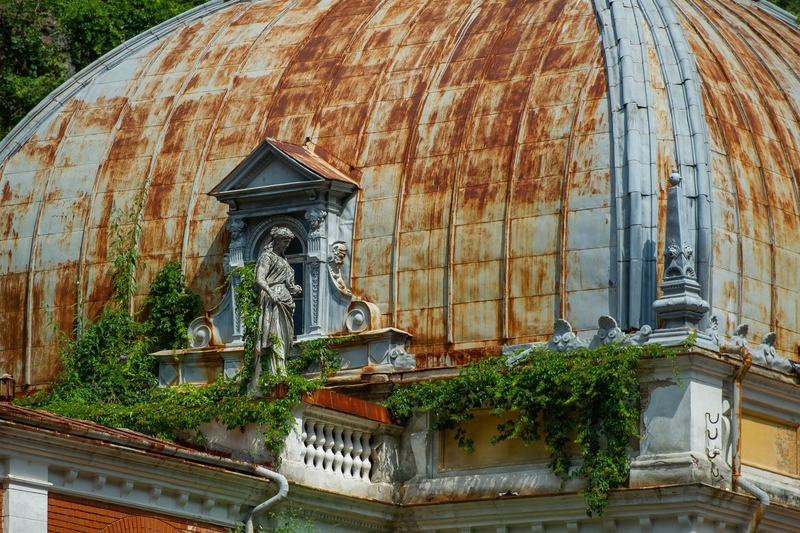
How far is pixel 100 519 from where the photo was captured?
2580cm

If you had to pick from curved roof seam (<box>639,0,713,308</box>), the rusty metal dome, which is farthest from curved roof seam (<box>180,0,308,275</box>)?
curved roof seam (<box>639,0,713,308</box>)

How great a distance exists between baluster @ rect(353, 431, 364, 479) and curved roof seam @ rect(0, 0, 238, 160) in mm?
12061

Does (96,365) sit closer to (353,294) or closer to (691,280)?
(353,294)

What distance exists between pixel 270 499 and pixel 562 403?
16.0 ft

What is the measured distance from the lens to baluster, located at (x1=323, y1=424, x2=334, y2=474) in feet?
98.0

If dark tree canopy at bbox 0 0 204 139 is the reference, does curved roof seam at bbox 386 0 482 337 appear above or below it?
below

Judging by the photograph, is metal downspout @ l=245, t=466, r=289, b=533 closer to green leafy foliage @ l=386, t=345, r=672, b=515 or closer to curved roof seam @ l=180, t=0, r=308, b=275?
green leafy foliage @ l=386, t=345, r=672, b=515

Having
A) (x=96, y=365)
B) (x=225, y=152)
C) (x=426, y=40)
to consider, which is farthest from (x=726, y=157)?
(x=96, y=365)

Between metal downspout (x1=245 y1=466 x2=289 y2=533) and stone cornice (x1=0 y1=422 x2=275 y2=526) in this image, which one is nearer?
stone cornice (x1=0 y1=422 x2=275 y2=526)

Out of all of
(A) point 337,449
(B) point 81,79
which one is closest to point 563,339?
(A) point 337,449

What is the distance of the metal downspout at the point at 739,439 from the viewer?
2891 cm

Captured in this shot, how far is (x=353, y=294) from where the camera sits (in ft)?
109

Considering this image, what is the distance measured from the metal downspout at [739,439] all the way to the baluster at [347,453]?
6154mm

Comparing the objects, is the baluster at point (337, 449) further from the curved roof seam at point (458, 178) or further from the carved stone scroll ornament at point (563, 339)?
the carved stone scroll ornament at point (563, 339)
